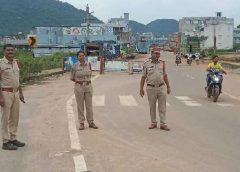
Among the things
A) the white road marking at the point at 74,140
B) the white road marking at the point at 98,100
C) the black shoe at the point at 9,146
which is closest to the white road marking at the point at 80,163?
the white road marking at the point at 74,140

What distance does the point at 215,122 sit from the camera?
1375 centimetres

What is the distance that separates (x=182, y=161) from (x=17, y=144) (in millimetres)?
3287

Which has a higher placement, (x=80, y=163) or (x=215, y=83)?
(x=80, y=163)

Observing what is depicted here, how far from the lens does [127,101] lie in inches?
775

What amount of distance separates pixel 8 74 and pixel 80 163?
2472 millimetres

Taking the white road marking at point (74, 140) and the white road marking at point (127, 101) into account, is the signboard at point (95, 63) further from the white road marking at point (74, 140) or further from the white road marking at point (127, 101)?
the white road marking at point (74, 140)

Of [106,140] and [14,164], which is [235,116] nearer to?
[106,140]

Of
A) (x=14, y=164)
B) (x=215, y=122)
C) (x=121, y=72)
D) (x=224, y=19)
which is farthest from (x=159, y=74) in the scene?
(x=224, y=19)

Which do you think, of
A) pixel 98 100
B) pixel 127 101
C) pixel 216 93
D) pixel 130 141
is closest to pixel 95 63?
pixel 98 100

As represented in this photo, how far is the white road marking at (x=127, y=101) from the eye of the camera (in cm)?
1858

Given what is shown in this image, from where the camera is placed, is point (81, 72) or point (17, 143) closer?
point (17, 143)

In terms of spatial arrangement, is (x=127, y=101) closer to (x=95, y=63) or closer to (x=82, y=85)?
(x=82, y=85)

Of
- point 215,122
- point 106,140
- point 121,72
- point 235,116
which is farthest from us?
point 121,72

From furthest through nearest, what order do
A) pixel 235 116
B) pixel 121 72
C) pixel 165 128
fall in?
pixel 121 72, pixel 235 116, pixel 165 128
